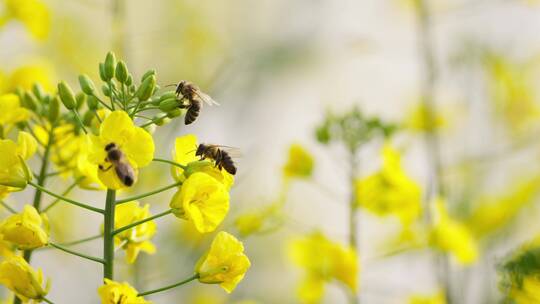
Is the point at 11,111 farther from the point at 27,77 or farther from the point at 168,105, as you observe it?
the point at 27,77

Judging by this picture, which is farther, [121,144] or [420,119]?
[420,119]

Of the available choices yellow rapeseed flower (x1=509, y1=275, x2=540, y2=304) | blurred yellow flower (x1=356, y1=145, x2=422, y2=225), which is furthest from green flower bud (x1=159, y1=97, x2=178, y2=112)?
blurred yellow flower (x1=356, y1=145, x2=422, y2=225)

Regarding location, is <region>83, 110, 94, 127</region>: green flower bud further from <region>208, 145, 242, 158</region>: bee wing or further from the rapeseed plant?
<region>208, 145, 242, 158</region>: bee wing

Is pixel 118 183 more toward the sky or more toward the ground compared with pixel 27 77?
more toward the ground

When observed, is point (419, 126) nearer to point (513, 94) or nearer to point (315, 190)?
point (513, 94)

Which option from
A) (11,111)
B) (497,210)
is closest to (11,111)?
(11,111)

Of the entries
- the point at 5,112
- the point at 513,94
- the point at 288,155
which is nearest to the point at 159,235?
the point at 288,155
